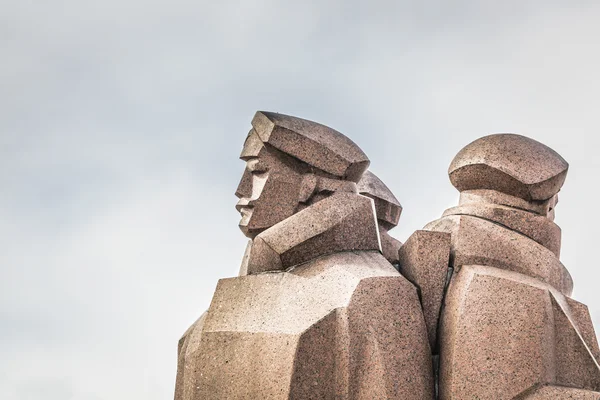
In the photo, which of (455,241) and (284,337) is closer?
(284,337)

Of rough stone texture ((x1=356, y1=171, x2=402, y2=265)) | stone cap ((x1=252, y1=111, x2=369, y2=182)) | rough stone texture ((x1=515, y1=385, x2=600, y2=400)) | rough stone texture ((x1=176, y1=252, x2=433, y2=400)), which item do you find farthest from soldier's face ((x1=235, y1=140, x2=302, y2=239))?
rough stone texture ((x1=356, y1=171, x2=402, y2=265))

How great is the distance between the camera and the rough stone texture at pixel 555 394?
239 inches

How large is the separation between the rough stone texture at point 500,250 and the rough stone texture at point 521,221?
0.08 metres

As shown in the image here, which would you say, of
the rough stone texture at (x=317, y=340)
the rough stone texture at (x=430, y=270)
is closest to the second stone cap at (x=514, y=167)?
the rough stone texture at (x=430, y=270)

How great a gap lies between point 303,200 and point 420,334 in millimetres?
1508

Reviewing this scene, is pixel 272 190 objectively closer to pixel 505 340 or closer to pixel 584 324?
pixel 505 340

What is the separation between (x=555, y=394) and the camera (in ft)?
19.9

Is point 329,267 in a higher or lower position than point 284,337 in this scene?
higher

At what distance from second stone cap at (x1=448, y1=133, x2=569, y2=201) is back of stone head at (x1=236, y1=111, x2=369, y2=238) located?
103 centimetres

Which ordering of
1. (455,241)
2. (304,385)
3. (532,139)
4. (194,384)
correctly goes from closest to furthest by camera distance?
1. (304,385)
2. (194,384)
3. (455,241)
4. (532,139)

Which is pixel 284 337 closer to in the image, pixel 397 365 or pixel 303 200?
pixel 397 365

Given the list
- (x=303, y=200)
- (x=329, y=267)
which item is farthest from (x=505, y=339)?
(x=303, y=200)

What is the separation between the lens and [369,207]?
22.8ft

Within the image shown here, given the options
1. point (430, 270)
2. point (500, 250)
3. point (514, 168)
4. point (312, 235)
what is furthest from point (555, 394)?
point (312, 235)
